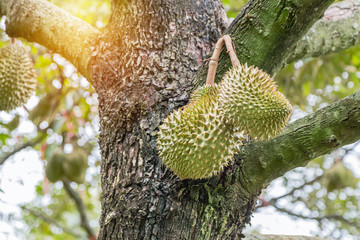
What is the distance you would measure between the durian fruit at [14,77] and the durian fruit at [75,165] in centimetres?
99

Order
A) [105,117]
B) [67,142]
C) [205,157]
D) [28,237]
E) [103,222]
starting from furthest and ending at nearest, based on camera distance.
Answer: [28,237]
[67,142]
[105,117]
[103,222]
[205,157]

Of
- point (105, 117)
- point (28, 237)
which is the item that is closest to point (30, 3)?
point (105, 117)

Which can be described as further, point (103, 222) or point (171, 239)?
point (103, 222)

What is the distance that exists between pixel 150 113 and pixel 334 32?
1309mm

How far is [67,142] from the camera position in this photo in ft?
11.4

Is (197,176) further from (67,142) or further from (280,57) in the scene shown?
(67,142)

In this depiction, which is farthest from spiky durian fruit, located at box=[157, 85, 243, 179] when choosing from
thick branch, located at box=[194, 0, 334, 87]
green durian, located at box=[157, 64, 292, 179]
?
thick branch, located at box=[194, 0, 334, 87]

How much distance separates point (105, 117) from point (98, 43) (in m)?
0.41

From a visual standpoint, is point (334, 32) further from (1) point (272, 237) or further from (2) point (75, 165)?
(2) point (75, 165)

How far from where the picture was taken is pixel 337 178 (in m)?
3.93

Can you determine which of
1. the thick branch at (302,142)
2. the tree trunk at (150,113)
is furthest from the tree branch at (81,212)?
the thick branch at (302,142)

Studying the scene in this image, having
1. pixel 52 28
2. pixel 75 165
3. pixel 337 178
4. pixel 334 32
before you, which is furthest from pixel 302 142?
pixel 337 178

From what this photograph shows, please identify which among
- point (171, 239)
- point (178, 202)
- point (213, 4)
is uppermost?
point (213, 4)

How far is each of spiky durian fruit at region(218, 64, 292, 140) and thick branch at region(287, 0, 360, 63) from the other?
2.71 feet
